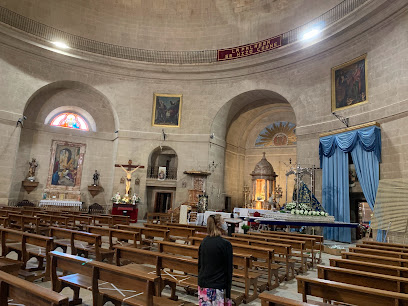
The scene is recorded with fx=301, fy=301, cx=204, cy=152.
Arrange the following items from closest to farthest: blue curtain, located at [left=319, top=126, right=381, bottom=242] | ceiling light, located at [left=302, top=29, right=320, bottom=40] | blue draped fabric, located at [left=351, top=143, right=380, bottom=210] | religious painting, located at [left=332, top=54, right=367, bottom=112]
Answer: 1. blue draped fabric, located at [left=351, top=143, right=380, bottom=210]
2. blue curtain, located at [left=319, top=126, right=381, bottom=242]
3. religious painting, located at [left=332, top=54, right=367, bottom=112]
4. ceiling light, located at [left=302, top=29, right=320, bottom=40]

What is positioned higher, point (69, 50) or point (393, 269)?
point (69, 50)

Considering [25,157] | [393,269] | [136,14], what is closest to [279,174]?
[136,14]

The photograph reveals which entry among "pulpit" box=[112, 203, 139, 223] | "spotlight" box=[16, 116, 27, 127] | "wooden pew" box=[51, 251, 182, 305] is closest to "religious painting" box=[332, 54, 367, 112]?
"pulpit" box=[112, 203, 139, 223]

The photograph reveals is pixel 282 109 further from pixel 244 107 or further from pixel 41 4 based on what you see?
pixel 41 4

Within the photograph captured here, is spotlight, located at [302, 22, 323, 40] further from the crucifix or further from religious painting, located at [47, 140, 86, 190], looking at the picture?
religious painting, located at [47, 140, 86, 190]

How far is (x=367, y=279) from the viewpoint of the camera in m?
3.52

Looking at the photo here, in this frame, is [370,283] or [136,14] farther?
[136,14]

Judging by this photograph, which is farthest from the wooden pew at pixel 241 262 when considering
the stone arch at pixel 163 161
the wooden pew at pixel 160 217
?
the stone arch at pixel 163 161

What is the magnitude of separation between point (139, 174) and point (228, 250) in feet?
54.6

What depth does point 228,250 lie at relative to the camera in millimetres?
3162

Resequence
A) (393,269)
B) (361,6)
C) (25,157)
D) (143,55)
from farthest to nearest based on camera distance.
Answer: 1. (143,55)
2. (25,157)
3. (361,6)
4. (393,269)

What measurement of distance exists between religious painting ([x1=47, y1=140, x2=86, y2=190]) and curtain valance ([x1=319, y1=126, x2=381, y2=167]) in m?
14.8

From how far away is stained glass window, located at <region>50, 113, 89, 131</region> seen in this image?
65.4 ft

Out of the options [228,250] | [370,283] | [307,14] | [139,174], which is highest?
[307,14]
